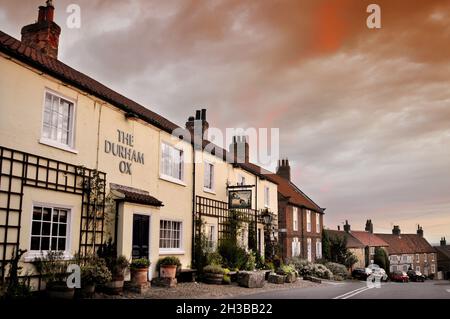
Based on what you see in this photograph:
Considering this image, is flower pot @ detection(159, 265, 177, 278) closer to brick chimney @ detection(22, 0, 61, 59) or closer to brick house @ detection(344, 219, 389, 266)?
brick chimney @ detection(22, 0, 61, 59)

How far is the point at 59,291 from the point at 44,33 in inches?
373

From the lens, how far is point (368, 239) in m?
66.1

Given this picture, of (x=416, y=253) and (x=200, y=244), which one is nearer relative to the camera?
(x=200, y=244)

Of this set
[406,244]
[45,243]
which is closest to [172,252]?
[45,243]

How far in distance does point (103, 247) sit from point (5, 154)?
4.64 metres

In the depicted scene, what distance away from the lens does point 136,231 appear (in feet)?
52.0

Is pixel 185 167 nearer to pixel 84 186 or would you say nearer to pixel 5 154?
pixel 84 186

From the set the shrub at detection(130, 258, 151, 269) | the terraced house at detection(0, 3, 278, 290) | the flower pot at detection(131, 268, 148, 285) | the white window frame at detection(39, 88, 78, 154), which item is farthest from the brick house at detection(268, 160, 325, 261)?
the white window frame at detection(39, 88, 78, 154)

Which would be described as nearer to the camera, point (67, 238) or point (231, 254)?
point (67, 238)

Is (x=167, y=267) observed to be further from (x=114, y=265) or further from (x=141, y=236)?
(x=114, y=265)

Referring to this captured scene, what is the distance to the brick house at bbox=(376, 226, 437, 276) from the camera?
234ft

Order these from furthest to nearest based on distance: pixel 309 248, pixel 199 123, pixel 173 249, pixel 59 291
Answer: pixel 309 248
pixel 199 123
pixel 173 249
pixel 59 291

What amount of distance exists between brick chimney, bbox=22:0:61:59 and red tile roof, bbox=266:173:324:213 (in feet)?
85.2
